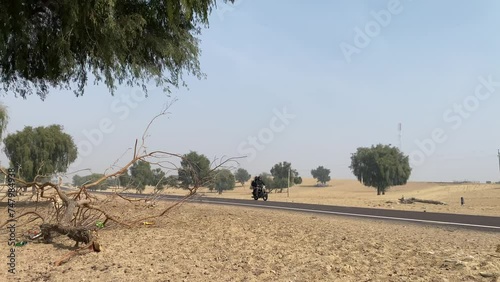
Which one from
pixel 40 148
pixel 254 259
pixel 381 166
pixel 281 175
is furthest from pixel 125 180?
pixel 281 175

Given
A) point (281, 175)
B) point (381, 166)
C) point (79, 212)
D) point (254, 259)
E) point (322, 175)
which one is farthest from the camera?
point (322, 175)

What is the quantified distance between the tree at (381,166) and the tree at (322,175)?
78.7m

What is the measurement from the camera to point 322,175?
15612cm

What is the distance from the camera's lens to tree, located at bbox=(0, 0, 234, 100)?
817 cm

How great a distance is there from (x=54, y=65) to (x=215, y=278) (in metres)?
7.45

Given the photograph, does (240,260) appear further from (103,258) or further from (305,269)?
(103,258)

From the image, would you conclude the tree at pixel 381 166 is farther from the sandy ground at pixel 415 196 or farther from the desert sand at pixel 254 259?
the desert sand at pixel 254 259

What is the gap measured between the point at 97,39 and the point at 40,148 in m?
38.2

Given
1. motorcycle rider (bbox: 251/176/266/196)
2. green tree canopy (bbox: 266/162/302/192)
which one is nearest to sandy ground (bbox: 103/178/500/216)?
motorcycle rider (bbox: 251/176/266/196)

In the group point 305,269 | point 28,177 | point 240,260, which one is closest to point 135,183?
point 240,260

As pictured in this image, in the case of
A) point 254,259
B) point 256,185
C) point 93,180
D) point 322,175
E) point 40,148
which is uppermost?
point 322,175

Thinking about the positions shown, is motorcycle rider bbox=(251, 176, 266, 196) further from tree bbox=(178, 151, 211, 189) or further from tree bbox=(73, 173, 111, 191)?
tree bbox=(73, 173, 111, 191)

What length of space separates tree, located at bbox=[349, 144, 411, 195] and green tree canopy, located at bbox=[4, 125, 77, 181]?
48109mm

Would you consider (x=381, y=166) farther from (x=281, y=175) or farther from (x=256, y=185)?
(x=256, y=185)
